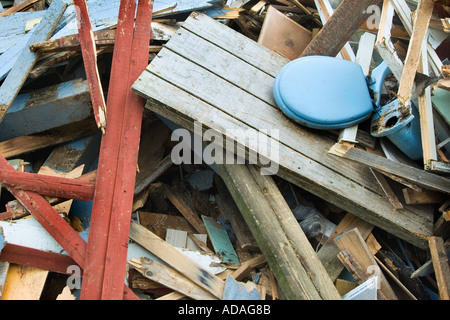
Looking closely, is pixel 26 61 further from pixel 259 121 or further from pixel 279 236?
pixel 279 236

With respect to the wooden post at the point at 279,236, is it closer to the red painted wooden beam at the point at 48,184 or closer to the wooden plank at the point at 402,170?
the wooden plank at the point at 402,170

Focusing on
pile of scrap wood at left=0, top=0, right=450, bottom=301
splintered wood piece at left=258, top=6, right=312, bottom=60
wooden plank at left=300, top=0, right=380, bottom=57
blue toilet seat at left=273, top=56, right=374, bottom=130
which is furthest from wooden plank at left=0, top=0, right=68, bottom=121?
wooden plank at left=300, top=0, right=380, bottom=57

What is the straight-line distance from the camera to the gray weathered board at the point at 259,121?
2471mm

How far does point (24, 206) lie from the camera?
237 cm

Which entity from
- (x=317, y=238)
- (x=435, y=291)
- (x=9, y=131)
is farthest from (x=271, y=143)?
(x=9, y=131)

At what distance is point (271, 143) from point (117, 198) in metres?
0.90

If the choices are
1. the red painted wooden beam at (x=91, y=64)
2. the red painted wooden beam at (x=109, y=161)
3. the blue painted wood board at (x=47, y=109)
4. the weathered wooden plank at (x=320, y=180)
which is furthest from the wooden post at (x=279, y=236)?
the blue painted wood board at (x=47, y=109)

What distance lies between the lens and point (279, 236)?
2.38 metres

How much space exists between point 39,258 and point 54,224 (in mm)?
200

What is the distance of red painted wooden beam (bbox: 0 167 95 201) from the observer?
238 centimetres

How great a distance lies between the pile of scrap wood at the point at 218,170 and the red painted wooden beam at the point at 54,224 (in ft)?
0.03

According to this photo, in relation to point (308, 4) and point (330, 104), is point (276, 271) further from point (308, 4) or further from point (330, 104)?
point (308, 4)

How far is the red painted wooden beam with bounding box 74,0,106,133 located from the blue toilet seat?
1.02 m
